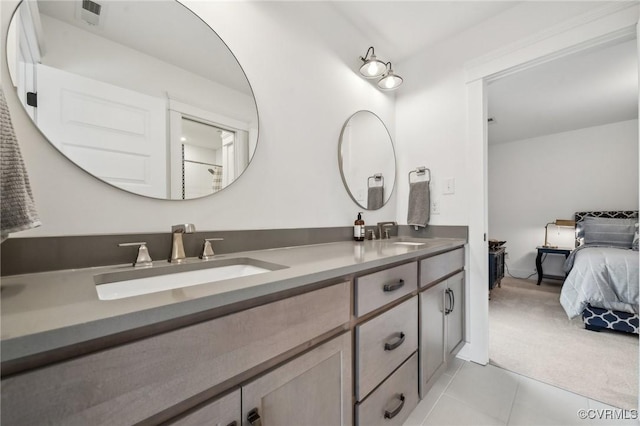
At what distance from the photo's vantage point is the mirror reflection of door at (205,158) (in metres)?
1.03

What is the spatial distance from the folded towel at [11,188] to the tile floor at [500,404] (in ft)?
5.43

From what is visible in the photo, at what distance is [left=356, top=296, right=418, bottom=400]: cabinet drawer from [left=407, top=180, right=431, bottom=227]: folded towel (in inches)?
37.1

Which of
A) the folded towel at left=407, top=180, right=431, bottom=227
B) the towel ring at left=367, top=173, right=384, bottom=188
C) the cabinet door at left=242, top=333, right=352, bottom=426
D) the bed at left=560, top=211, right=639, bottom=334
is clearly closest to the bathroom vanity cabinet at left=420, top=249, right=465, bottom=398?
the folded towel at left=407, top=180, right=431, bottom=227

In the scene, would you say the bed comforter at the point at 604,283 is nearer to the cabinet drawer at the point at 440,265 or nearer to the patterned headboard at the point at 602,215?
the patterned headboard at the point at 602,215

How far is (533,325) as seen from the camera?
7.93ft

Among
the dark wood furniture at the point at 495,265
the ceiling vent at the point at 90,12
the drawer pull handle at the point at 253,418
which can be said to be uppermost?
the ceiling vent at the point at 90,12

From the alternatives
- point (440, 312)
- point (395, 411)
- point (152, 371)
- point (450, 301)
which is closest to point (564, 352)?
point (450, 301)

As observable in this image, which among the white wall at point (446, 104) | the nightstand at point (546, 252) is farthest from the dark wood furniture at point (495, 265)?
the white wall at point (446, 104)

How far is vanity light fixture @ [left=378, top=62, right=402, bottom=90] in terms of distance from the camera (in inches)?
74.8

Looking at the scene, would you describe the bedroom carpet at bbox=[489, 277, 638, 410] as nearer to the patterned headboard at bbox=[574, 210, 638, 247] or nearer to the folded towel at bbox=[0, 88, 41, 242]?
the patterned headboard at bbox=[574, 210, 638, 247]

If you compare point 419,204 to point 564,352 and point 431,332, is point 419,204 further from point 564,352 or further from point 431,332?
point 564,352

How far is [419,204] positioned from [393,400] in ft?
4.58

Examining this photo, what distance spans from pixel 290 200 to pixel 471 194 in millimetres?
1321

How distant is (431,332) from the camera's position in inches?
53.3
